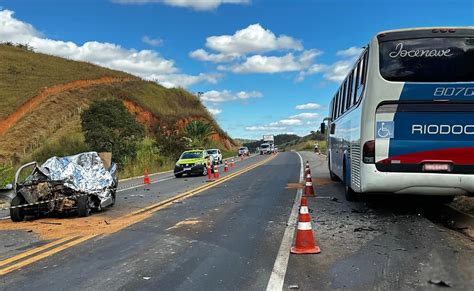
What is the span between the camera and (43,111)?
152 ft

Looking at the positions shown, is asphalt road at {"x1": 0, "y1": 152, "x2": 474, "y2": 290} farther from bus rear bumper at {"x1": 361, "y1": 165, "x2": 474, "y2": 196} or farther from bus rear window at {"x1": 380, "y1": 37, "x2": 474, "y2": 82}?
bus rear window at {"x1": 380, "y1": 37, "x2": 474, "y2": 82}

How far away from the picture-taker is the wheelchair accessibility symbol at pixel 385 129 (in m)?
8.84

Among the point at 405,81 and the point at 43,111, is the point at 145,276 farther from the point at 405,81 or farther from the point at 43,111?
the point at 43,111

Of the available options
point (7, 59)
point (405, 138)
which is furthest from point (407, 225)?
point (7, 59)

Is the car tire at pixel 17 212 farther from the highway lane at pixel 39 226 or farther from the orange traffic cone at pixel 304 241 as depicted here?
the orange traffic cone at pixel 304 241

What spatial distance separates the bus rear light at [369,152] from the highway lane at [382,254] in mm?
1213

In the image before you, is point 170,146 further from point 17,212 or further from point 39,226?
point 39,226

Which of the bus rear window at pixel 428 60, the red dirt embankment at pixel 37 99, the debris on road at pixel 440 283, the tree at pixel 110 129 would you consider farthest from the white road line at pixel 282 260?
the red dirt embankment at pixel 37 99

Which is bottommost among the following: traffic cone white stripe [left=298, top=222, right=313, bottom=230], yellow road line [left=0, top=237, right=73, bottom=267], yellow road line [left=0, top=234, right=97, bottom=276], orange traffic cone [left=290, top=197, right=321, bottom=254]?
yellow road line [left=0, top=237, right=73, bottom=267]

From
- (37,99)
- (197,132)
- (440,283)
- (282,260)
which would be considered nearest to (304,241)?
(282,260)

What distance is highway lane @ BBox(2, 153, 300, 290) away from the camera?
5.57 metres

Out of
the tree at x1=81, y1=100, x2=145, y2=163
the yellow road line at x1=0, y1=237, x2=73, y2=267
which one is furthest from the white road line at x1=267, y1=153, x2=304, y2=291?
the tree at x1=81, y1=100, x2=145, y2=163

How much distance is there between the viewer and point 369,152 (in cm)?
901

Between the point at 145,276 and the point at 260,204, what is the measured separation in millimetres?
6619
